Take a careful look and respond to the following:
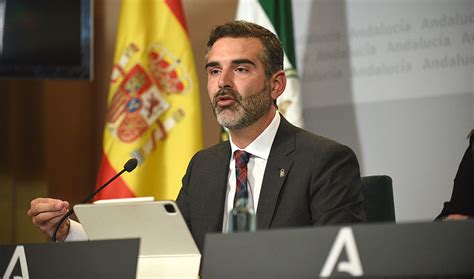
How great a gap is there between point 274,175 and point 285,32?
73.1 inches

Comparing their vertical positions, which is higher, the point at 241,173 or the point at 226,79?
the point at 226,79

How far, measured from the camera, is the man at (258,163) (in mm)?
2916

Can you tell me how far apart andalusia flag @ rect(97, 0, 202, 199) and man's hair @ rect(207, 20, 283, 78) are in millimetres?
1567

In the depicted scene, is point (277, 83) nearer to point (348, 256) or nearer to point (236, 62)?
point (236, 62)

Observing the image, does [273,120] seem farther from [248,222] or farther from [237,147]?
[248,222]

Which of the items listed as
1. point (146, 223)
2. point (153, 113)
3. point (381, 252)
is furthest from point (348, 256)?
point (153, 113)

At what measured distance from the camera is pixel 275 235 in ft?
5.66

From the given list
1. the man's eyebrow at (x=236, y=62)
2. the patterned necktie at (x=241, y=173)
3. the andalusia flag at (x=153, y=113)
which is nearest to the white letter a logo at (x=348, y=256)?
the patterned necktie at (x=241, y=173)

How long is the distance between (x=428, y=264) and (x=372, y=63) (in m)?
3.27

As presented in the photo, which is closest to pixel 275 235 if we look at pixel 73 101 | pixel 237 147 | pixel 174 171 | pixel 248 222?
pixel 248 222

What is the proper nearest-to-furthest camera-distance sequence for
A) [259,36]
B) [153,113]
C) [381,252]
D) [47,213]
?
[381,252]
[47,213]
[259,36]
[153,113]

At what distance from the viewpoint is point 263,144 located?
3.19 m

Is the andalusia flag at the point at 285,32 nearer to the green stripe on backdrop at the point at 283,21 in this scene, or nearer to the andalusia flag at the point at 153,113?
the green stripe on backdrop at the point at 283,21

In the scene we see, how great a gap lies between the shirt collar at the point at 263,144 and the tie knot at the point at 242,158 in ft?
0.08
